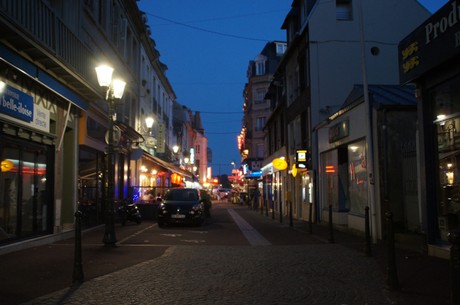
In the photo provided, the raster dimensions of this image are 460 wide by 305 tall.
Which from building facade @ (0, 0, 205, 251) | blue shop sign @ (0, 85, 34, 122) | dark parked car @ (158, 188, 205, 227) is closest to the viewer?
blue shop sign @ (0, 85, 34, 122)

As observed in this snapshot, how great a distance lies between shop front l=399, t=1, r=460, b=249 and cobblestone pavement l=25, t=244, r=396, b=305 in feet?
5.52

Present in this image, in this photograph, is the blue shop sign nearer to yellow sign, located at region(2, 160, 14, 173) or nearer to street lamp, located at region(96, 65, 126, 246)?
yellow sign, located at region(2, 160, 14, 173)

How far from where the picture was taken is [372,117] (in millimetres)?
13812

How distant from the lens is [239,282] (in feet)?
25.1

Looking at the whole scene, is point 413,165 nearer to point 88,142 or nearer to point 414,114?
point 414,114

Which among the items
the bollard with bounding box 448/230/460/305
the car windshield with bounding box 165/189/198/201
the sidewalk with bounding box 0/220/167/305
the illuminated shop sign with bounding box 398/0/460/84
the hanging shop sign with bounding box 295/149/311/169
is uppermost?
the illuminated shop sign with bounding box 398/0/460/84

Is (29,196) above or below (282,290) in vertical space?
above

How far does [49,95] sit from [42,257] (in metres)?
4.80

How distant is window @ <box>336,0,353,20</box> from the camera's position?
21734 mm

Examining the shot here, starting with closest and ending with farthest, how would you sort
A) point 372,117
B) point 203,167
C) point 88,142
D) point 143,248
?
1. point 143,248
2. point 372,117
3. point 88,142
4. point 203,167

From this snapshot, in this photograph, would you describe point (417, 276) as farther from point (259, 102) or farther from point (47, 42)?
point (259, 102)

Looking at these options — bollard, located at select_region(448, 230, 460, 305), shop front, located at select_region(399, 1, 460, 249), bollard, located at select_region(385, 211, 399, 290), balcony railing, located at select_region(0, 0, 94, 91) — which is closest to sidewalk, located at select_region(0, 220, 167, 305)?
balcony railing, located at select_region(0, 0, 94, 91)

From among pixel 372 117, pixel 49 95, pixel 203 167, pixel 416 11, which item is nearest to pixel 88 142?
pixel 49 95

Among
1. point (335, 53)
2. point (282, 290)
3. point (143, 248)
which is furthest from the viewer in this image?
point (335, 53)
